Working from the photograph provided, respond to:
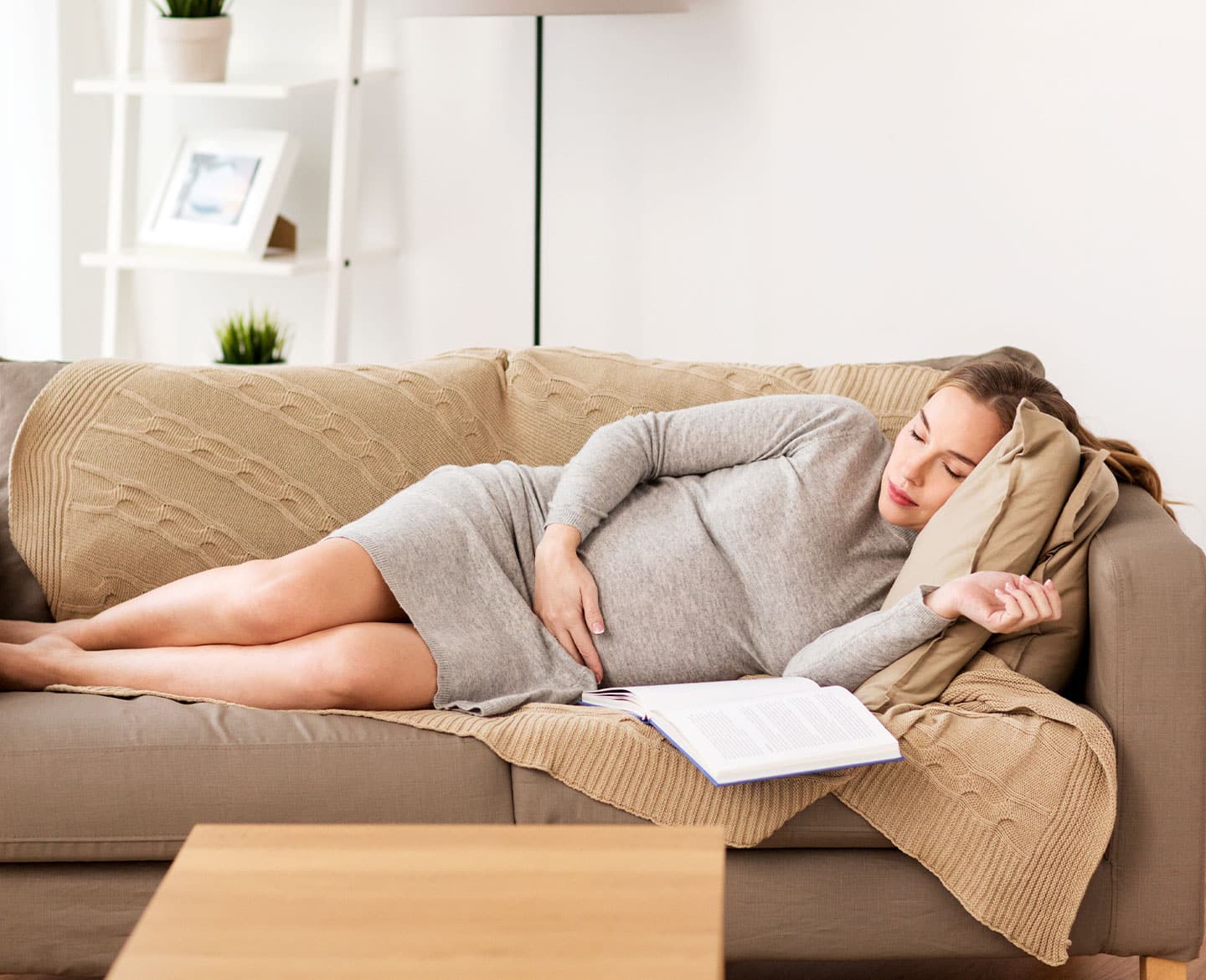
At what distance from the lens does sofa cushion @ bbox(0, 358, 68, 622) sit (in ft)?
7.15

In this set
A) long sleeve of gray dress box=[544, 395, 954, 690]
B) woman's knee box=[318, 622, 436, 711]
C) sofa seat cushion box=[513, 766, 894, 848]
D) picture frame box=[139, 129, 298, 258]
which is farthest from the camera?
picture frame box=[139, 129, 298, 258]

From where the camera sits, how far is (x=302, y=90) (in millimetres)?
3520

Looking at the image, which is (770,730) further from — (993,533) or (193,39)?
(193,39)

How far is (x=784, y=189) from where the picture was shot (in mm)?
3463

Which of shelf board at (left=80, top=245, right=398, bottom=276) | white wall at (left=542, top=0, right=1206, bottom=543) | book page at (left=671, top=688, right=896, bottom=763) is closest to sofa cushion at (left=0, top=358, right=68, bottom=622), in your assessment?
book page at (left=671, top=688, right=896, bottom=763)

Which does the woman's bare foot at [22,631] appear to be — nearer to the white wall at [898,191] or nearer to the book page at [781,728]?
the book page at [781,728]

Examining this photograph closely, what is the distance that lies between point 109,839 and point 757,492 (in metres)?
1.00

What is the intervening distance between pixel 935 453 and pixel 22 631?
1.33m

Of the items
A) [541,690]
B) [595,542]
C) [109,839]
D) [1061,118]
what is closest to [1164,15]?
[1061,118]

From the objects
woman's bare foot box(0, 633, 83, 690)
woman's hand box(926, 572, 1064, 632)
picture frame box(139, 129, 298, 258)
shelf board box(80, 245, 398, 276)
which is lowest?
woman's bare foot box(0, 633, 83, 690)

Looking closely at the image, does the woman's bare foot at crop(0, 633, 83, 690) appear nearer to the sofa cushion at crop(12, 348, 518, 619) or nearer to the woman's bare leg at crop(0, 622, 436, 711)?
the woman's bare leg at crop(0, 622, 436, 711)

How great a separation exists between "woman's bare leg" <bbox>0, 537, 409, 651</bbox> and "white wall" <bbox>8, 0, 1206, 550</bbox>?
5.79 feet

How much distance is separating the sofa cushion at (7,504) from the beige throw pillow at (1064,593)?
4.63 ft

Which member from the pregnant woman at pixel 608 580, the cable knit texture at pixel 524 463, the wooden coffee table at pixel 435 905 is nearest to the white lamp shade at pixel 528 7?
the cable knit texture at pixel 524 463
